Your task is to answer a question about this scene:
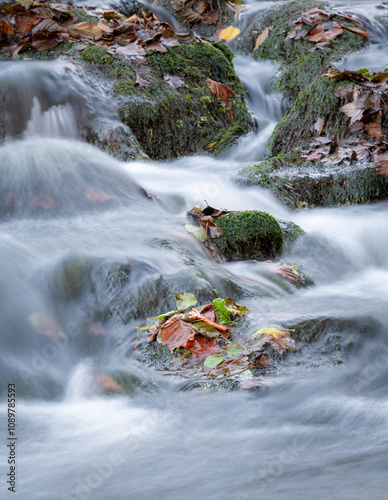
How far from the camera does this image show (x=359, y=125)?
544 centimetres

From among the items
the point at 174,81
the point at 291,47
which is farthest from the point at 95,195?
the point at 291,47

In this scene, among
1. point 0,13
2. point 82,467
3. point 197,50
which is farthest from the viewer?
point 197,50

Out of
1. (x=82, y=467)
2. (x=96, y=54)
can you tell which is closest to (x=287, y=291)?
(x=82, y=467)

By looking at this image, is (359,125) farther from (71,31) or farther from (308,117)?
(71,31)

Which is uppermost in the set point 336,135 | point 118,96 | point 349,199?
point 118,96

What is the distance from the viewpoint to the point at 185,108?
630 cm

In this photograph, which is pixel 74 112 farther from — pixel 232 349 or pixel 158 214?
pixel 232 349

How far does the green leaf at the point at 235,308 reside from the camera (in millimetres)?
2875

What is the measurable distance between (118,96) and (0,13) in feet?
5.22

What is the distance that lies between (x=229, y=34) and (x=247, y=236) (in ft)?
22.3

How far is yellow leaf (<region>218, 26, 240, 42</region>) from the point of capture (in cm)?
963

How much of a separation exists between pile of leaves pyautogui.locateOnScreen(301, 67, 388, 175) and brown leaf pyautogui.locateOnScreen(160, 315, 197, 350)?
3.15 m

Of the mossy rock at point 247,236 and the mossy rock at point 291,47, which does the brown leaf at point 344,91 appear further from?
the mossy rock at point 247,236

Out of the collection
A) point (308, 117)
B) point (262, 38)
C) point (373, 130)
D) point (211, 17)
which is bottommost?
point (373, 130)
